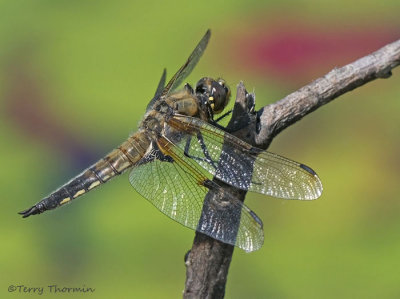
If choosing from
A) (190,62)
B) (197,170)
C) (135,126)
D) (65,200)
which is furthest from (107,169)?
(135,126)

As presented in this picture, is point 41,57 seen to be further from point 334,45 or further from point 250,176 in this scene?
point 250,176

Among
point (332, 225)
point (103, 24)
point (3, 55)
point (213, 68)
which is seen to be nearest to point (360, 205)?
point (332, 225)

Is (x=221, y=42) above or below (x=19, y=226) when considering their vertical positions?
above

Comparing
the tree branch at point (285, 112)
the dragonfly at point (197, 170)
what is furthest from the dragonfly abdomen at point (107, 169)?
the tree branch at point (285, 112)

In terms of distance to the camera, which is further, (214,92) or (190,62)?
(190,62)

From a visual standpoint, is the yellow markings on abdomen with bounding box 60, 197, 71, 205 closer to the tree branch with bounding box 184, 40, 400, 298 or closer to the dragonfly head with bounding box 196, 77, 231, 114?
the dragonfly head with bounding box 196, 77, 231, 114

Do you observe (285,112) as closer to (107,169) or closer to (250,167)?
(250,167)

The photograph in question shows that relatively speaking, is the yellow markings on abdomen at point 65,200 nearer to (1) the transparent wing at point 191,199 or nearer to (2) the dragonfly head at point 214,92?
(1) the transparent wing at point 191,199
